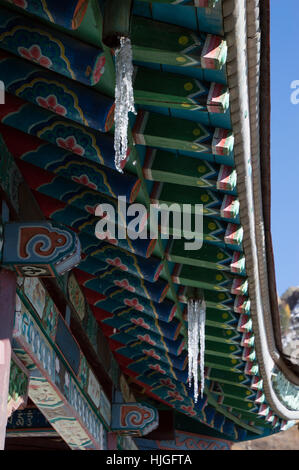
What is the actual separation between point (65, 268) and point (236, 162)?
47.1 inches

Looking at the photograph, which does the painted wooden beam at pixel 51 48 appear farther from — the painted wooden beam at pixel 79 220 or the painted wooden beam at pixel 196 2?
the painted wooden beam at pixel 79 220

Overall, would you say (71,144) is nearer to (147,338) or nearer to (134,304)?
(134,304)

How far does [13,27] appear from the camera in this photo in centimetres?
427

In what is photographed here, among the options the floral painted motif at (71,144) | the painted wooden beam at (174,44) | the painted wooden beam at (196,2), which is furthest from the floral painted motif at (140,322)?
the painted wooden beam at (196,2)

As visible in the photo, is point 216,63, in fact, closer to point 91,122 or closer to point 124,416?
point 91,122

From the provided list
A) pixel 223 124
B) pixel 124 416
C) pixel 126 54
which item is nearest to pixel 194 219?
pixel 223 124

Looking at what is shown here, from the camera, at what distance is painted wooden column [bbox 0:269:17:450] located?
4734 millimetres

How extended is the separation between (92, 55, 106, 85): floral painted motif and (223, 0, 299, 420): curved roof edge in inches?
24.4

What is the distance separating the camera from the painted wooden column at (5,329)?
15.5ft

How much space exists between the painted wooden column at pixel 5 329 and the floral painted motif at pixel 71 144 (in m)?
0.82

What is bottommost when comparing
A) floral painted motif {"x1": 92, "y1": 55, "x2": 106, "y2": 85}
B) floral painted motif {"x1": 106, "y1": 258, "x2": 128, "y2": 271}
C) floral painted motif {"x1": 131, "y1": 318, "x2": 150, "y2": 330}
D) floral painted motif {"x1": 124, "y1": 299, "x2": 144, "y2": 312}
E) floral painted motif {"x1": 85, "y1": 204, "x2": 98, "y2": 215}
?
floral painted motif {"x1": 131, "y1": 318, "x2": 150, "y2": 330}

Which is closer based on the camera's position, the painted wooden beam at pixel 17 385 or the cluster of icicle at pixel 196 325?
the painted wooden beam at pixel 17 385

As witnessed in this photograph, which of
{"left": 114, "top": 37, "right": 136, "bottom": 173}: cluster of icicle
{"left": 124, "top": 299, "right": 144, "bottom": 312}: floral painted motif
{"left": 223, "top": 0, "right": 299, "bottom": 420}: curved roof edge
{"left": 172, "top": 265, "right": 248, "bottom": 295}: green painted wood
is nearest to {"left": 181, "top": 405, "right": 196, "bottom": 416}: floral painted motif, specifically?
{"left": 223, "top": 0, "right": 299, "bottom": 420}: curved roof edge

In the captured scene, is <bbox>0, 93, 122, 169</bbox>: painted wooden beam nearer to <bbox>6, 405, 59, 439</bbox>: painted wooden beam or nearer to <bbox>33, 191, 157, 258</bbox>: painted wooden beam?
<bbox>33, 191, 157, 258</bbox>: painted wooden beam
